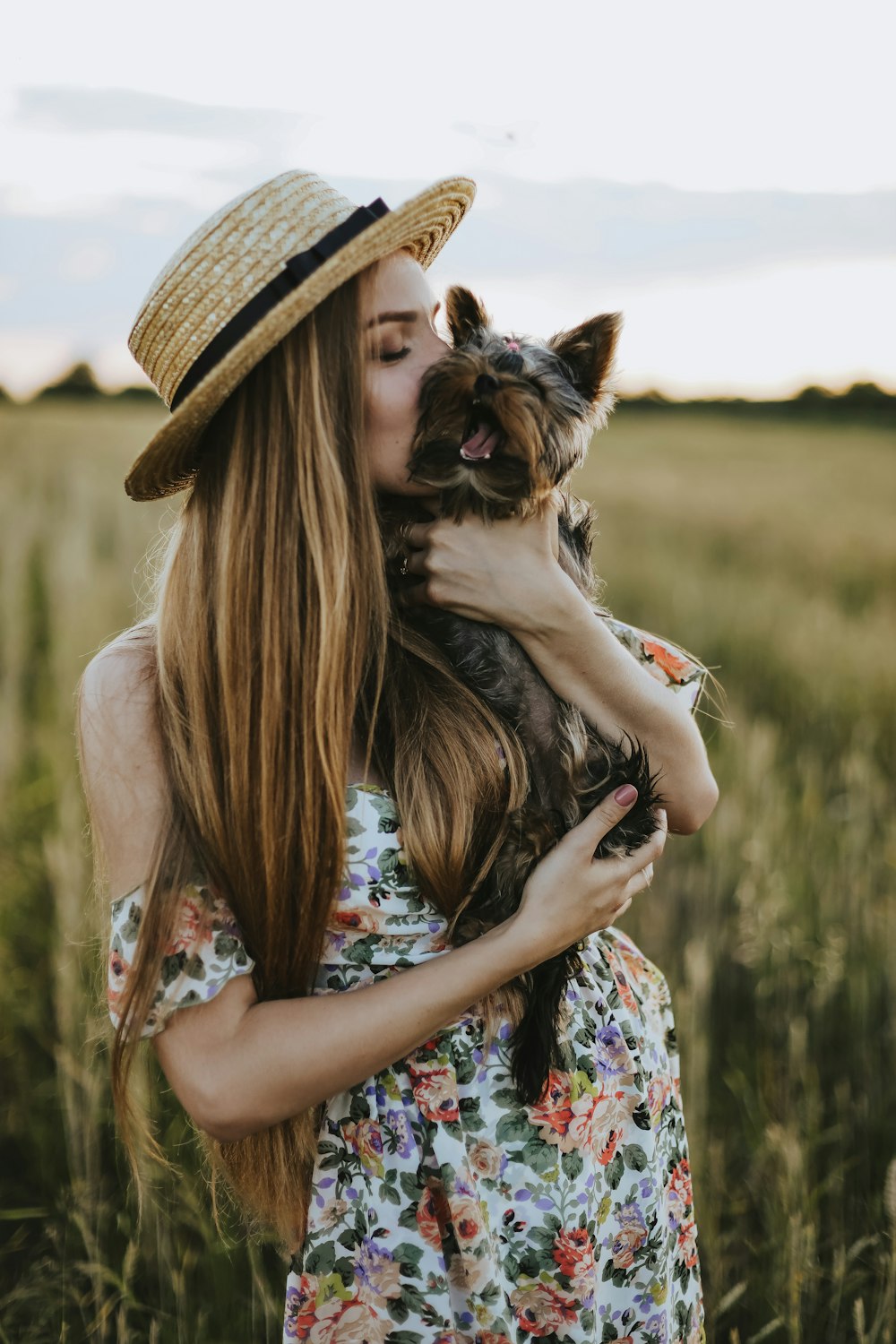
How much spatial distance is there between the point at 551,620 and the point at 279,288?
69 cm

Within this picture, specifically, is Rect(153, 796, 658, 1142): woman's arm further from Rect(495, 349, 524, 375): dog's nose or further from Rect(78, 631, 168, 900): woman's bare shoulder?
Rect(495, 349, 524, 375): dog's nose

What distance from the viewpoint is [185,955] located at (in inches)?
56.7

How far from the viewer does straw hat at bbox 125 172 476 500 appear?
153cm

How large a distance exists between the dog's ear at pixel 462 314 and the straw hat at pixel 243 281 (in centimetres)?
23

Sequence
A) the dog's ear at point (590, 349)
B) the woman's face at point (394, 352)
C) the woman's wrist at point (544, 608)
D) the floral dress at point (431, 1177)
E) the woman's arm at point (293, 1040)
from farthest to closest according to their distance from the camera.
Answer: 1. the dog's ear at point (590, 349)
2. the woman's wrist at point (544, 608)
3. the woman's face at point (394, 352)
4. the floral dress at point (431, 1177)
5. the woman's arm at point (293, 1040)

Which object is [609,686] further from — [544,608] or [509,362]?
[509,362]

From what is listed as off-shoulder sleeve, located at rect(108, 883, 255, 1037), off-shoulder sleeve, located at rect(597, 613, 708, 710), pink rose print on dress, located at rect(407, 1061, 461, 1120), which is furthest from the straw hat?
pink rose print on dress, located at rect(407, 1061, 461, 1120)

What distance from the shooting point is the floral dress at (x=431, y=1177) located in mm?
1527

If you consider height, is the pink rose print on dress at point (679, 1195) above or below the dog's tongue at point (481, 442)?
below

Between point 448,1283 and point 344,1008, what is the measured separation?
472 millimetres

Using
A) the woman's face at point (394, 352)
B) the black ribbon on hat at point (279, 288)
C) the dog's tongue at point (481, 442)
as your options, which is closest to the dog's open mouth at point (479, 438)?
the dog's tongue at point (481, 442)

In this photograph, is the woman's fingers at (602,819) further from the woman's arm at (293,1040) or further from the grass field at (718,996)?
the grass field at (718,996)

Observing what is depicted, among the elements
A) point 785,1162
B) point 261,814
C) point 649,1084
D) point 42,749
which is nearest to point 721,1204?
point 785,1162

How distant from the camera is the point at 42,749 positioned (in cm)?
426
